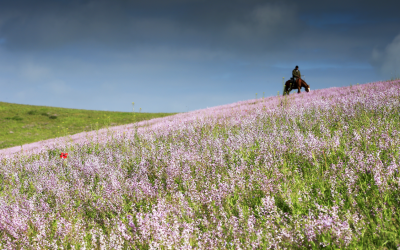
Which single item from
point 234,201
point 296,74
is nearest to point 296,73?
point 296,74

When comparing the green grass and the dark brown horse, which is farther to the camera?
the green grass

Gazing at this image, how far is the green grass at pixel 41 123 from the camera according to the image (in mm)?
20898

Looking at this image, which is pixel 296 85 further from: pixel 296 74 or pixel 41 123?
pixel 41 123

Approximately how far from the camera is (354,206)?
8.02 feet

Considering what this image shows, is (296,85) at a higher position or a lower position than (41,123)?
higher

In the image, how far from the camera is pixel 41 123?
25797 mm

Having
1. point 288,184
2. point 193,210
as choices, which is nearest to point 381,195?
point 288,184

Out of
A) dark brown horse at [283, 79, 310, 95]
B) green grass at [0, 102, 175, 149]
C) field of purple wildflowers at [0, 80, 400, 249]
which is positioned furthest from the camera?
green grass at [0, 102, 175, 149]

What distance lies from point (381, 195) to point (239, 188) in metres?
1.52

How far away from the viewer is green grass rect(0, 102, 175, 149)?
20.9m

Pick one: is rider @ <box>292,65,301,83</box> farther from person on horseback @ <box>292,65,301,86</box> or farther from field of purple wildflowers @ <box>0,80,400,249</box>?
field of purple wildflowers @ <box>0,80,400,249</box>

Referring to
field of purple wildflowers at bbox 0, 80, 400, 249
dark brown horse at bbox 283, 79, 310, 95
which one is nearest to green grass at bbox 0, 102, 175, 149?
dark brown horse at bbox 283, 79, 310, 95

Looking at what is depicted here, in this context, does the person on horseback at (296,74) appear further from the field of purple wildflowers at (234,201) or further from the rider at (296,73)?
the field of purple wildflowers at (234,201)

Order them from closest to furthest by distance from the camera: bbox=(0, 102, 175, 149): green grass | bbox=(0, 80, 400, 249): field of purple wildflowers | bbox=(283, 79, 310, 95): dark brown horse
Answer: bbox=(0, 80, 400, 249): field of purple wildflowers < bbox=(283, 79, 310, 95): dark brown horse < bbox=(0, 102, 175, 149): green grass
